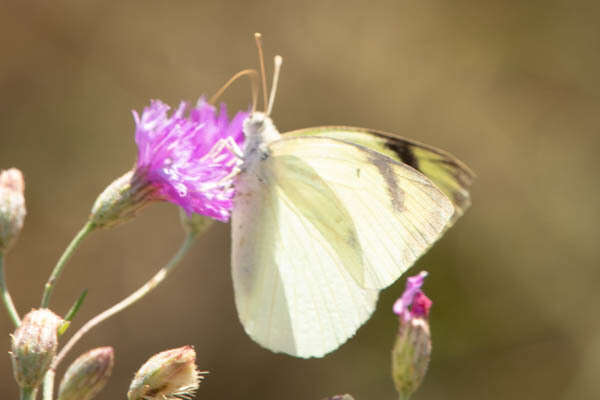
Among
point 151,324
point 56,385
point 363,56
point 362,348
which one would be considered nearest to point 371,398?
point 362,348

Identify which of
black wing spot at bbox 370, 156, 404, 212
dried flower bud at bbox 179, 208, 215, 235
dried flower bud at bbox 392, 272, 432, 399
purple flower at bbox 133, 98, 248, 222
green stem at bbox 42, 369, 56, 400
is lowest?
dried flower bud at bbox 392, 272, 432, 399

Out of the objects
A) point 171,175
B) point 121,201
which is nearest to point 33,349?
point 121,201

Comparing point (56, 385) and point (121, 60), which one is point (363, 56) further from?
point (56, 385)

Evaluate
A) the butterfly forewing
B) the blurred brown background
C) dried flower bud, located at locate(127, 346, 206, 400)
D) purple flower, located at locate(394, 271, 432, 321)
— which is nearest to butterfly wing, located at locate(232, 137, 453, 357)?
the butterfly forewing

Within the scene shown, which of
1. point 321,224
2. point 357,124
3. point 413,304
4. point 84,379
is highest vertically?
point 357,124

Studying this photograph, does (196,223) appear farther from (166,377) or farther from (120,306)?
(166,377)

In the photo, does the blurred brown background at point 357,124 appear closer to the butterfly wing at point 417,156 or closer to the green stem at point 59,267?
the butterfly wing at point 417,156

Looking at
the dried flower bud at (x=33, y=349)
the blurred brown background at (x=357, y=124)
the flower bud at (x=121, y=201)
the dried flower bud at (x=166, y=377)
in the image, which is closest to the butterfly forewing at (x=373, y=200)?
the flower bud at (x=121, y=201)

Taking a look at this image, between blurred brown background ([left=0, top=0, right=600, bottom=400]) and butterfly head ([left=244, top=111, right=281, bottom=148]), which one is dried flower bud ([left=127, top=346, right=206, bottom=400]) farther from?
blurred brown background ([left=0, top=0, right=600, bottom=400])
